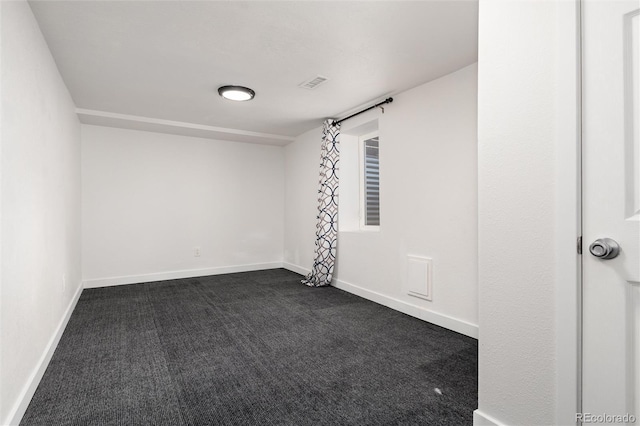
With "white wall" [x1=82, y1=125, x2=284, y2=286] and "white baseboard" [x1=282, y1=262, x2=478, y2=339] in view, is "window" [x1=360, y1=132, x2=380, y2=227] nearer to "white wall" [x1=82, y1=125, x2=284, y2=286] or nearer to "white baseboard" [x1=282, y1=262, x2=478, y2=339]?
"white baseboard" [x1=282, y1=262, x2=478, y2=339]

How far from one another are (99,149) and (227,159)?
1.73 m

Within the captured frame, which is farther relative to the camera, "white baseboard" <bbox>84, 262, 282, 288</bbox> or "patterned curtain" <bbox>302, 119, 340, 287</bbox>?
"white baseboard" <bbox>84, 262, 282, 288</bbox>

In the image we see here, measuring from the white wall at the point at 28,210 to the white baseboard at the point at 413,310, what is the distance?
2853 mm

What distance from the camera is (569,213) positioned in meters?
1.22

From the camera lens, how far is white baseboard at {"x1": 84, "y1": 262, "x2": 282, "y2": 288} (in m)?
4.38

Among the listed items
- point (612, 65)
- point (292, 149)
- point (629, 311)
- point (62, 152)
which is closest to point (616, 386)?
point (629, 311)

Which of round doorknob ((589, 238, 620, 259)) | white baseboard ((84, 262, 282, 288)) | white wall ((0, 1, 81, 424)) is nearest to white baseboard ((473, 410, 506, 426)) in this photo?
round doorknob ((589, 238, 620, 259))

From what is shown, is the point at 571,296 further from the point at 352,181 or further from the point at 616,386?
the point at 352,181

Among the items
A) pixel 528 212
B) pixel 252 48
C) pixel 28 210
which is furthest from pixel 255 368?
pixel 252 48

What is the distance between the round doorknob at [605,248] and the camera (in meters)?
1.12

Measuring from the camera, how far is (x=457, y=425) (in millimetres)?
1558

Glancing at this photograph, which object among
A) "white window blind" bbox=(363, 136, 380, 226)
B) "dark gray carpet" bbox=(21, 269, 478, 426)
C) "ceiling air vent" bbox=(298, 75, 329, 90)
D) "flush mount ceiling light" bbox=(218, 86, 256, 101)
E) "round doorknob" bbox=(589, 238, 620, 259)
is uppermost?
"ceiling air vent" bbox=(298, 75, 329, 90)

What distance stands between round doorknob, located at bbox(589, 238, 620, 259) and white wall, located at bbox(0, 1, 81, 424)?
2.45 meters

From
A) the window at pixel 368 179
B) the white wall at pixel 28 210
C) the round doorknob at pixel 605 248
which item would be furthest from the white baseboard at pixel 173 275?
the round doorknob at pixel 605 248
